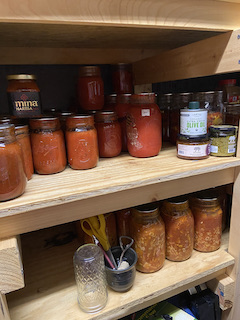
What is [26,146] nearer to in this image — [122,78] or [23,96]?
[23,96]

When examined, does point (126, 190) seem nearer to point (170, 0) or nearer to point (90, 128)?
point (90, 128)

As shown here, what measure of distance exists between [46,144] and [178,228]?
1.63 ft

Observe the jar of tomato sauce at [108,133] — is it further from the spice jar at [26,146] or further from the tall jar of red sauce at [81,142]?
the spice jar at [26,146]

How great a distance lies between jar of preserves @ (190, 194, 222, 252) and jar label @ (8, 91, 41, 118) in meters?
0.61

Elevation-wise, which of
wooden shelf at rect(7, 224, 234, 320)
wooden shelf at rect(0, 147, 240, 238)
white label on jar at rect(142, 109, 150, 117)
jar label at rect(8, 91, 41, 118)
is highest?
jar label at rect(8, 91, 41, 118)

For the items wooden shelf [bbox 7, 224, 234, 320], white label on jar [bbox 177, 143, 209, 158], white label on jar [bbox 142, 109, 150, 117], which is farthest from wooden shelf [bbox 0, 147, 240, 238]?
wooden shelf [bbox 7, 224, 234, 320]

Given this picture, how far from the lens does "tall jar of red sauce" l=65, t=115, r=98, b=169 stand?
2.24 feet

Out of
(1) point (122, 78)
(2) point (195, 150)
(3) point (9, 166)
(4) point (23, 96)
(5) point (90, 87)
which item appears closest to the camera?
(3) point (9, 166)

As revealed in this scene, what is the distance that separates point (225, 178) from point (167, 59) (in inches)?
18.1

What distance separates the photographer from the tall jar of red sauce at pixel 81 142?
2.24 ft

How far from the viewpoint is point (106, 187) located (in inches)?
23.3

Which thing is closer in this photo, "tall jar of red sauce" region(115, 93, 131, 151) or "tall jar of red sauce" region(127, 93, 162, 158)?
"tall jar of red sauce" region(127, 93, 162, 158)

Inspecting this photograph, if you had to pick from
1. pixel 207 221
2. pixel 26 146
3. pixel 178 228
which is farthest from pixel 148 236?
pixel 26 146

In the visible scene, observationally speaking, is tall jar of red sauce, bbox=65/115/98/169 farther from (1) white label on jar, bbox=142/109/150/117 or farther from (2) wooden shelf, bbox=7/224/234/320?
(2) wooden shelf, bbox=7/224/234/320
